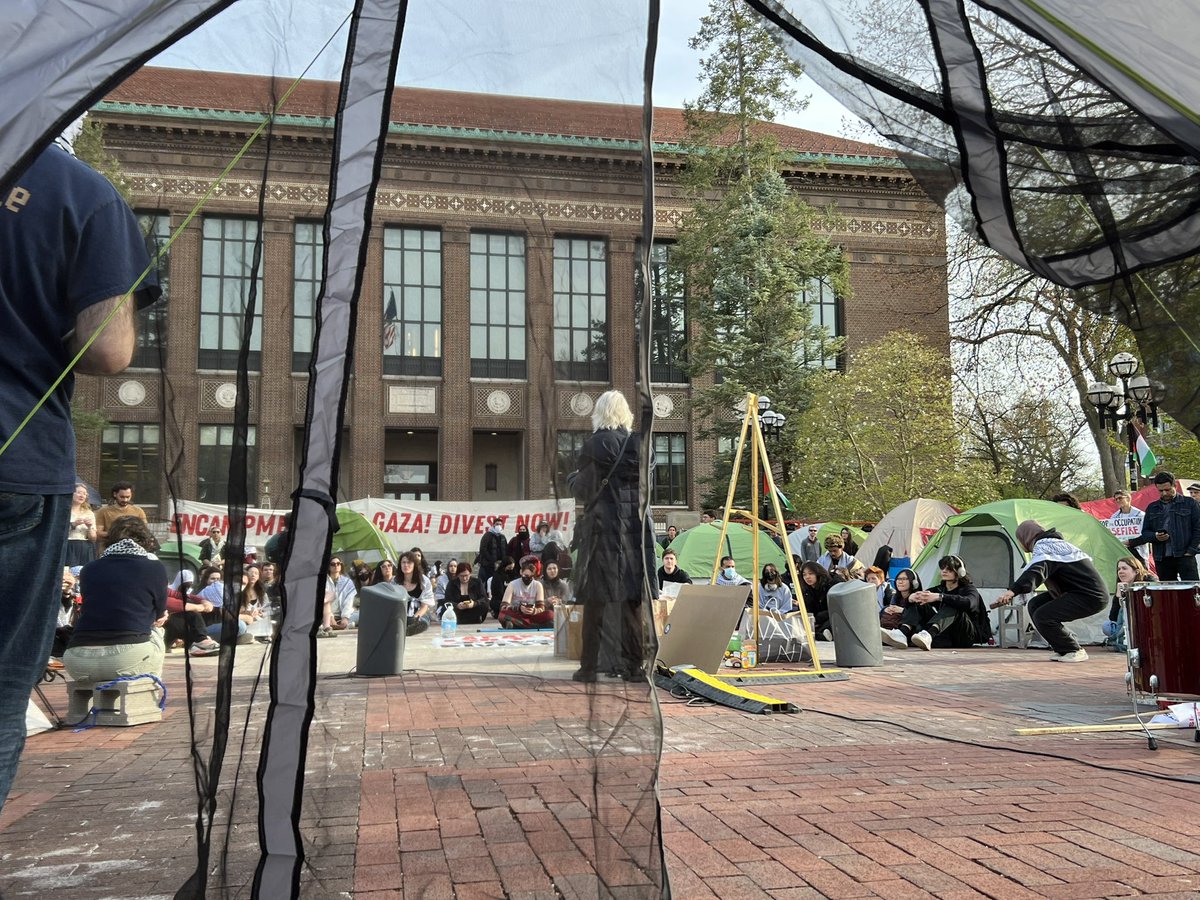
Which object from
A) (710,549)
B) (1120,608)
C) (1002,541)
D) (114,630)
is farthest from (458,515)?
(710,549)

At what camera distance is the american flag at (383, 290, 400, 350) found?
8.99ft

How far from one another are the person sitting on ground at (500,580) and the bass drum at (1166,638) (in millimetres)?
4179

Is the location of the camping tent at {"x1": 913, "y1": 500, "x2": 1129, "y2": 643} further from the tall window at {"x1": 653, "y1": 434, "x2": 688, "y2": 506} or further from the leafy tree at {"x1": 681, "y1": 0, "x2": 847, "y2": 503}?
the leafy tree at {"x1": 681, "y1": 0, "x2": 847, "y2": 503}

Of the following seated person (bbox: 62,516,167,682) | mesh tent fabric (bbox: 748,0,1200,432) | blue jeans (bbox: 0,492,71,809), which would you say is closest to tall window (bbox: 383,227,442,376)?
blue jeans (bbox: 0,492,71,809)

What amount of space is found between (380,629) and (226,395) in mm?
770

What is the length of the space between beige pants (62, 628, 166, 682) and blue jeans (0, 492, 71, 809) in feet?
13.0

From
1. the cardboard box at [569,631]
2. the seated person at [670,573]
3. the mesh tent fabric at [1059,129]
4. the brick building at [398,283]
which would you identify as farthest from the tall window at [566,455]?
the seated person at [670,573]

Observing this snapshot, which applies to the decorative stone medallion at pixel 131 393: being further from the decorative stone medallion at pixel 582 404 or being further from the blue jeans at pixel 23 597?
the decorative stone medallion at pixel 582 404

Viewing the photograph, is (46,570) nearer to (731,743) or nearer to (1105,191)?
(1105,191)

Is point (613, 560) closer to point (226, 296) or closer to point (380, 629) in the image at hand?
point (380, 629)

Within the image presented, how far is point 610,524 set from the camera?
244cm

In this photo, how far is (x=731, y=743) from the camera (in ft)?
17.8

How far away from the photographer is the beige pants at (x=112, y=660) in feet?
19.3

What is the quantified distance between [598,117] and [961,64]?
41.9 inches
